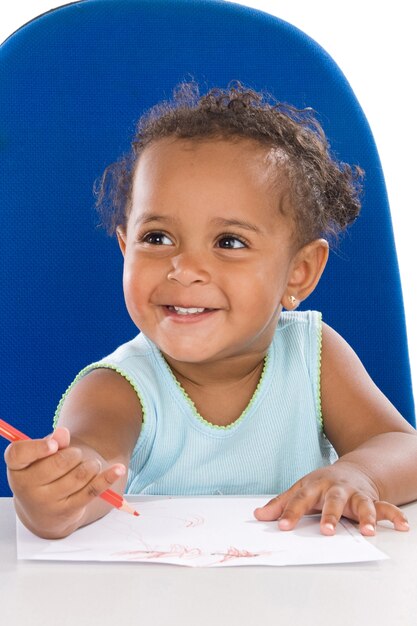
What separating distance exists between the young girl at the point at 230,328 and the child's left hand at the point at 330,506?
0.16 ft

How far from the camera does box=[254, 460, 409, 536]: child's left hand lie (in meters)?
0.97

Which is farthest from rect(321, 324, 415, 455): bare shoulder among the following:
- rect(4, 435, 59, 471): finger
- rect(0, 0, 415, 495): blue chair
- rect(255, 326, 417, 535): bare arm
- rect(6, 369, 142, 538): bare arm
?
rect(4, 435, 59, 471): finger

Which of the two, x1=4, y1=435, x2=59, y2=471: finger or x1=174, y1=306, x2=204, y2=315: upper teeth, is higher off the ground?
x1=174, y1=306, x2=204, y2=315: upper teeth

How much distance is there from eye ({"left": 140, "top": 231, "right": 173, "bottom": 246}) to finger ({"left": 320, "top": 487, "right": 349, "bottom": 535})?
389 mm

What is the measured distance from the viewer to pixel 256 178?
1304 mm

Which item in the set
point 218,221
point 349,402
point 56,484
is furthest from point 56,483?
point 349,402

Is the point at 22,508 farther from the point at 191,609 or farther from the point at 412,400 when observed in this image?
the point at 412,400

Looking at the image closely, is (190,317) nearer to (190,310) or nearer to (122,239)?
(190,310)

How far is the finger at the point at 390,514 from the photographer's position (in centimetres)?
99

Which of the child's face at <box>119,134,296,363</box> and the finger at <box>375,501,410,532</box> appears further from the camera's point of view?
the child's face at <box>119,134,296,363</box>

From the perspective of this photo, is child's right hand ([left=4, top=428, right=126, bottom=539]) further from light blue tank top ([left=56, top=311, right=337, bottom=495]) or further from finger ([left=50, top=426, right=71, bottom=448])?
light blue tank top ([left=56, top=311, right=337, bottom=495])

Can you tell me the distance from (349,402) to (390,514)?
0.40 metres

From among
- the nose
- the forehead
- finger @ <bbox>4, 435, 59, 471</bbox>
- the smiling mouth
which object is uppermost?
the forehead

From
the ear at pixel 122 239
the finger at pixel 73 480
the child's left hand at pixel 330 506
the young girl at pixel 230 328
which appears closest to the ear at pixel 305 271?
the young girl at pixel 230 328
